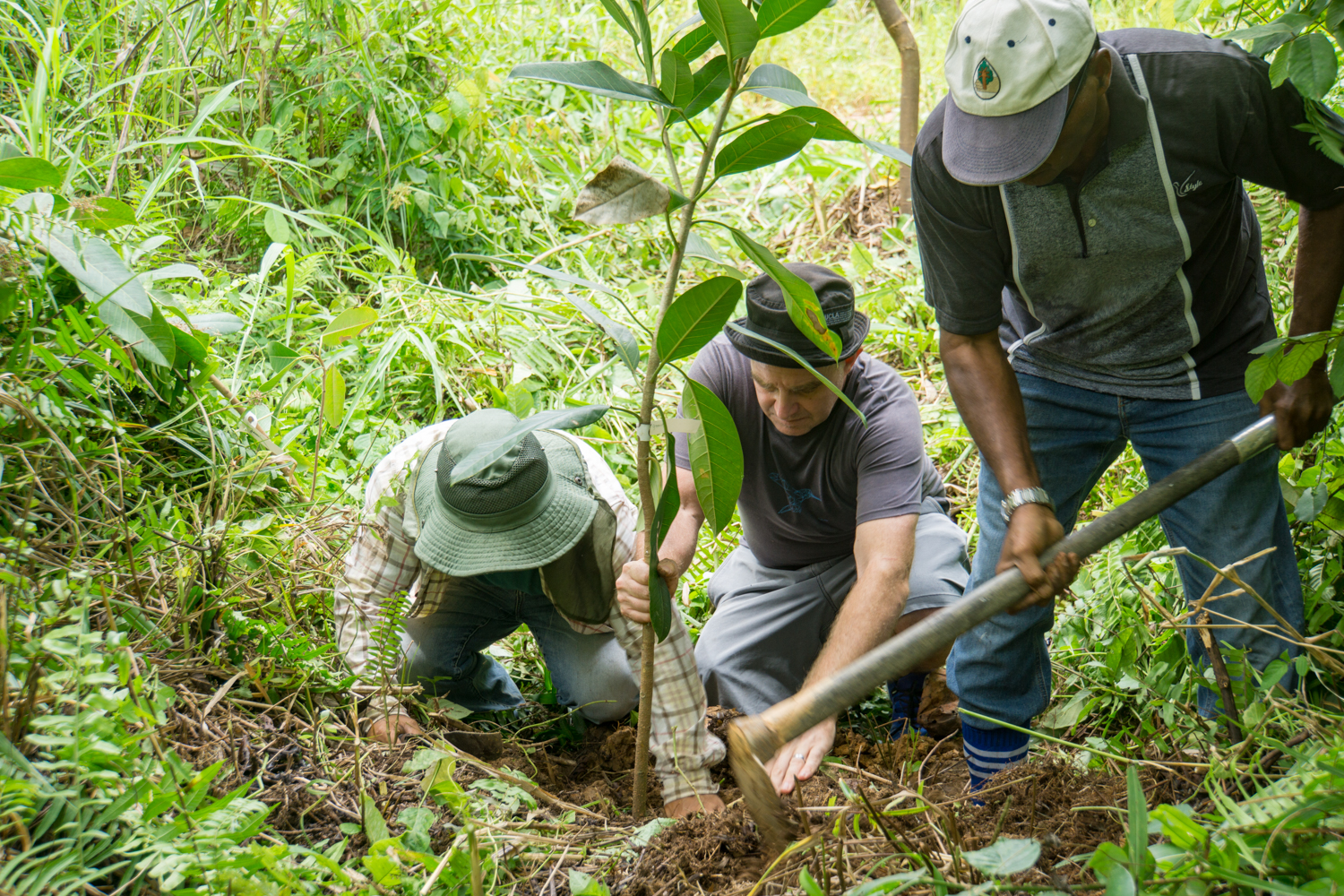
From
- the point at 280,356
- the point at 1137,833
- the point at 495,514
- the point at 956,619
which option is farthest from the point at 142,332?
the point at 1137,833

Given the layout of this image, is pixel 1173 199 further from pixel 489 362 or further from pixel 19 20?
pixel 19 20

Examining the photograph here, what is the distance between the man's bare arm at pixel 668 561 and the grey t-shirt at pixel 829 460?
0.10 m

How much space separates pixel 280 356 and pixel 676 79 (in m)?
2.11

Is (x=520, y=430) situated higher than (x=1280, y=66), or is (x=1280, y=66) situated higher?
(x=1280, y=66)

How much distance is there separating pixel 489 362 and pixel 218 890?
2.60m

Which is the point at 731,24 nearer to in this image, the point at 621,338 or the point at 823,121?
the point at 823,121

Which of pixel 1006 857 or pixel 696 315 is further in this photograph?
pixel 696 315

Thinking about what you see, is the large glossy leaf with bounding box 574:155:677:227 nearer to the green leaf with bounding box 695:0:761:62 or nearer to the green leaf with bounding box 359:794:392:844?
the green leaf with bounding box 695:0:761:62

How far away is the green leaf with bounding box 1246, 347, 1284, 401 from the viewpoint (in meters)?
1.44

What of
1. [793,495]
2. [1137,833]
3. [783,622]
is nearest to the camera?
[1137,833]

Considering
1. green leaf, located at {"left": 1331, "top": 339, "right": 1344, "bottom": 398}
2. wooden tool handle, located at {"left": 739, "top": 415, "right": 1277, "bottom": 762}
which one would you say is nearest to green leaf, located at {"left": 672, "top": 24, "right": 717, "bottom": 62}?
wooden tool handle, located at {"left": 739, "top": 415, "right": 1277, "bottom": 762}

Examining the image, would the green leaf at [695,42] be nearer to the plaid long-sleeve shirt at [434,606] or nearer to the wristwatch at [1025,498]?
the wristwatch at [1025,498]

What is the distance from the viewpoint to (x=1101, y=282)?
5.75ft

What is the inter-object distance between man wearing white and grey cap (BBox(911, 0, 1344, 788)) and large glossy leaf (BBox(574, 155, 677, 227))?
0.63m
